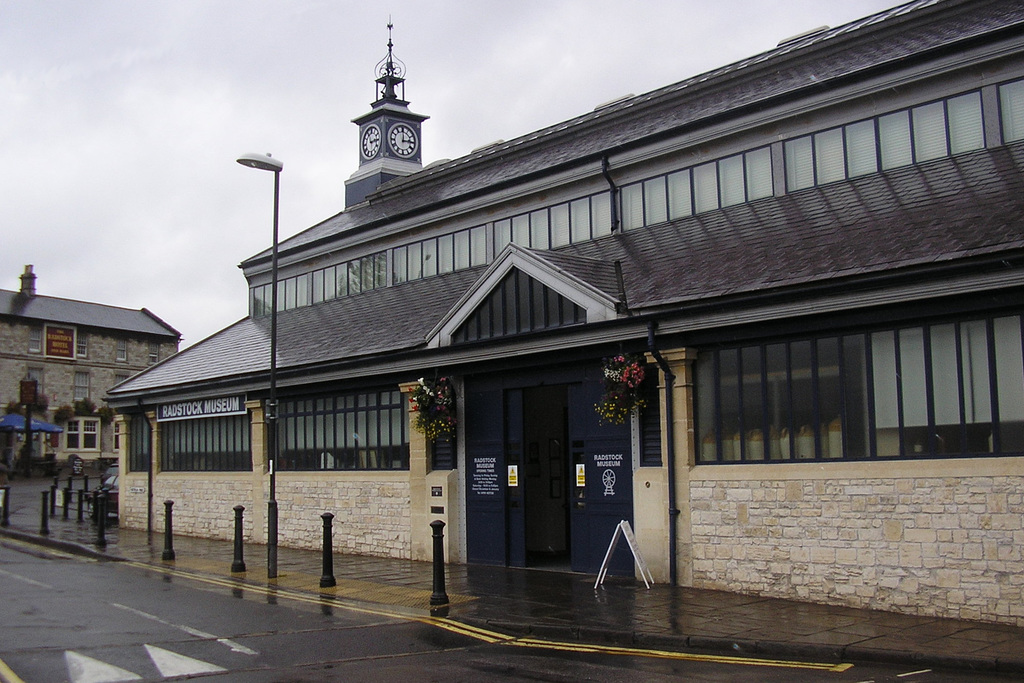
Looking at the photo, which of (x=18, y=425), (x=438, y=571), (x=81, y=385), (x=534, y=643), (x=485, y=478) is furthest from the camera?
(x=81, y=385)

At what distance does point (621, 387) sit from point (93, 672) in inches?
320

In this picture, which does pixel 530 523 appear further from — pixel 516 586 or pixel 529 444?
pixel 516 586

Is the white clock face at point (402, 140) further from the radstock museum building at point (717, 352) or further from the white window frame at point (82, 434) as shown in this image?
the white window frame at point (82, 434)

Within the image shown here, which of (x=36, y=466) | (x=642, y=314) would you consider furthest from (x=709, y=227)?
(x=36, y=466)

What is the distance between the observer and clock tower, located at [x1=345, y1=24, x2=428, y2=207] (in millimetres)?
32844

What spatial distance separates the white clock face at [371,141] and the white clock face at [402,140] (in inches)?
A: 18.1

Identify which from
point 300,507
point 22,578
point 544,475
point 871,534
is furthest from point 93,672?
point 300,507

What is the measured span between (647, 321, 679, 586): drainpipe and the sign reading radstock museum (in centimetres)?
1265

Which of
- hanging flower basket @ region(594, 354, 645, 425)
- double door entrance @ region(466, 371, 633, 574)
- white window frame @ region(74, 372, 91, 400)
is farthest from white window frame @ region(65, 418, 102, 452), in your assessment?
hanging flower basket @ region(594, 354, 645, 425)

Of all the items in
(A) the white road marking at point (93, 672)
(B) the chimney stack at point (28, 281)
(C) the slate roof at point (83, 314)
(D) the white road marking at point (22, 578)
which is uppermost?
(B) the chimney stack at point (28, 281)

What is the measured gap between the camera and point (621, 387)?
1434 centimetres

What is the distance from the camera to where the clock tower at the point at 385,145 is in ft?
108

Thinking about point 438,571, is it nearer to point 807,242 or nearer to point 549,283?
point 549,283

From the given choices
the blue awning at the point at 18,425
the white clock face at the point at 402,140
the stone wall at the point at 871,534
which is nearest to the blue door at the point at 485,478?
the stone wall at the point at 871,534
